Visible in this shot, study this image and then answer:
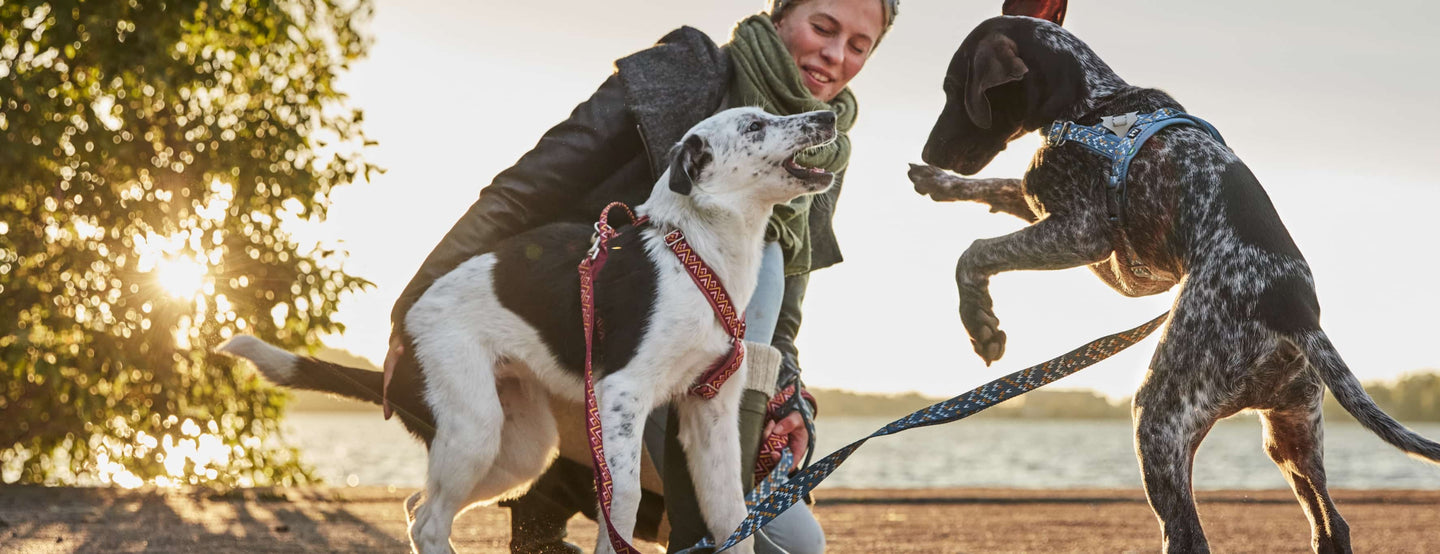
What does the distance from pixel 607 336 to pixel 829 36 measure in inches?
49.7

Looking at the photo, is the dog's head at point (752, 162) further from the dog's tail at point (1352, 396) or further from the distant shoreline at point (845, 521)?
the distant shoreline at point (845, 521)

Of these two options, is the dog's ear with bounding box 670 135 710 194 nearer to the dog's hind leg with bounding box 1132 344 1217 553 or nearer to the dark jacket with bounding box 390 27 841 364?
the dark jacket with bounding box 390 27 841 364

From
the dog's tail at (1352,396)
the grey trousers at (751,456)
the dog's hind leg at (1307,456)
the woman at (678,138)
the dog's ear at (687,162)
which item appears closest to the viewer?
the dog's tail at (1352,396)

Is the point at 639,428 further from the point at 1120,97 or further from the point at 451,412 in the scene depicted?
the point at 1120,97

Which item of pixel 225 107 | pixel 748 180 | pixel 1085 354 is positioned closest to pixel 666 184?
pixel 748 180

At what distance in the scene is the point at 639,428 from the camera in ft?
9.38

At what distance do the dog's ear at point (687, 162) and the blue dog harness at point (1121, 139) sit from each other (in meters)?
0.94

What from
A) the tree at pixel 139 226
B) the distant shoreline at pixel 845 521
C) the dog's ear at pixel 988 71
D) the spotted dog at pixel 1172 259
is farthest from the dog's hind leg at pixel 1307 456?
the tree at pixel 139 226

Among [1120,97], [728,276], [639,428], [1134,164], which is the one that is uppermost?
[1120,97]

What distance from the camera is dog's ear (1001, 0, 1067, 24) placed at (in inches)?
127

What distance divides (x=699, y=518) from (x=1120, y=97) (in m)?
1.54

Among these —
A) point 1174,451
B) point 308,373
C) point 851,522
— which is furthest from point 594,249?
point 851,522

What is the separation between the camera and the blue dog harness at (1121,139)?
2596 millimetres

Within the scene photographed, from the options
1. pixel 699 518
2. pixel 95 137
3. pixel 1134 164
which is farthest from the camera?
pixel 95 137
